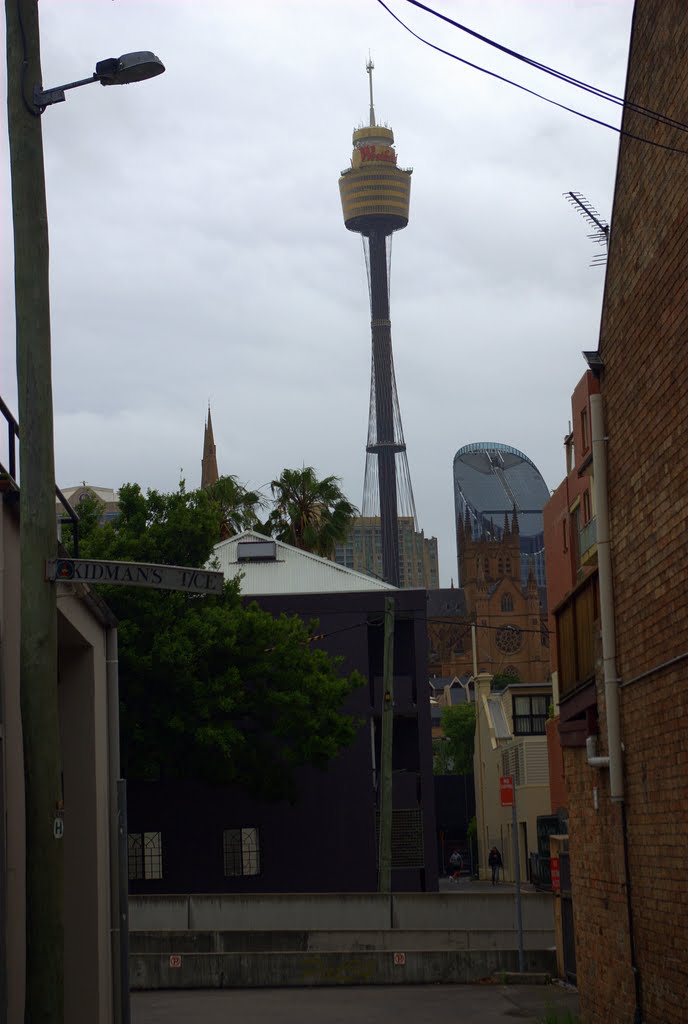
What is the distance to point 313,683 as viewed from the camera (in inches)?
1304

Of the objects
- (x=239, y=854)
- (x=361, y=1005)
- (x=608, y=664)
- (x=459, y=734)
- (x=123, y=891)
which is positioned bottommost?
(x=361, y=1005)

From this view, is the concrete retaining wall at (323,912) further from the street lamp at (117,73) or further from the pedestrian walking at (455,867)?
the pedestrian walking at (455,867)

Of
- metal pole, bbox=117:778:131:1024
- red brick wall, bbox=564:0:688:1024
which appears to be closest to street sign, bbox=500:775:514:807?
red brick wall, bbox=564:0:688:1024

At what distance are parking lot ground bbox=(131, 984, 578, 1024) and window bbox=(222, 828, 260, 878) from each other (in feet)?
48.3

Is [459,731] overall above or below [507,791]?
above

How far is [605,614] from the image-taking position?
13258mm

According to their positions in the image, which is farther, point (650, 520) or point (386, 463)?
point (386, 463)

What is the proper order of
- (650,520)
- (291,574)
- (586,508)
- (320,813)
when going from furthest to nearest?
(291,574)
(586,508)
(320,813)
(650,520)

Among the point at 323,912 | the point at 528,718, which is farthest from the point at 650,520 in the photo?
the point at 528,718

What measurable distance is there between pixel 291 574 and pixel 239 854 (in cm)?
947

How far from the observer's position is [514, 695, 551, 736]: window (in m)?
55.7

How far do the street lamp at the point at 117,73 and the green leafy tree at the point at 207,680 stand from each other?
79.9 feet

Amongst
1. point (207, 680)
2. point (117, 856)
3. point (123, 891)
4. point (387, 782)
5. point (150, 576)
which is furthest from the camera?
point (207, 680)

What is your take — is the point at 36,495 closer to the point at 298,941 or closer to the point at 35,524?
the point at 35,524
